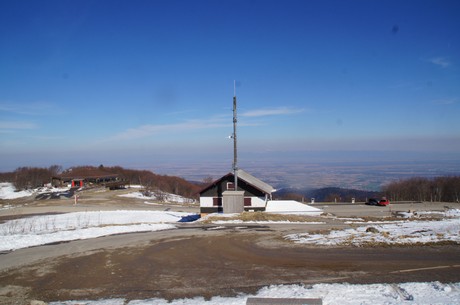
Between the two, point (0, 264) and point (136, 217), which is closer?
point (0, 264)

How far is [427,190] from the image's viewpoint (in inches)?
3337

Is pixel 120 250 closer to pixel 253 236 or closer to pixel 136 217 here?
pixel 253 236

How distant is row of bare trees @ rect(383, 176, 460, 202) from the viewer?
79.2 m

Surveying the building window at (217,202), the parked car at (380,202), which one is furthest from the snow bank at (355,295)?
the parked car at (380,202)

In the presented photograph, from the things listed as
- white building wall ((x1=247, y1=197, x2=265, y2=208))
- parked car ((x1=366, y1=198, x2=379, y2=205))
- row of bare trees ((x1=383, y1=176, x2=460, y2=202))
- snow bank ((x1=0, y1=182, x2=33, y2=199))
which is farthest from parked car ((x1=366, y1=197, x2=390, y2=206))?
snow bank ((x1=0, y1=182, x2=33, y2=199))

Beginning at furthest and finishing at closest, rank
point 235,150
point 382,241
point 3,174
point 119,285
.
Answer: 1. point 3,174
2. point 235,150
3. point 382,241
4. point 119,285

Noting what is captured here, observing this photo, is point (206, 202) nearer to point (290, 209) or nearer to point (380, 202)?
point (290, 209)

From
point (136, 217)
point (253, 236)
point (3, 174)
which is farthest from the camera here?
point (3, 174)

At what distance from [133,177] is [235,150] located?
8185 centimetres

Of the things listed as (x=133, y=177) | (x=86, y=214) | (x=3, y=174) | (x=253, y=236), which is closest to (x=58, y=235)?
(x=253, y=236)

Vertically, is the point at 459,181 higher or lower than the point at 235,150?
lower

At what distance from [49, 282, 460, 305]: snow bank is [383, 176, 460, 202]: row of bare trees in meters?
73.4

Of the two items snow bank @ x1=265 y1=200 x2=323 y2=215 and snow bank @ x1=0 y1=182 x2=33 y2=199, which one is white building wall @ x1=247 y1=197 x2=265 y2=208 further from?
snow bank @ x1=0 y1=182 x2=33 y2=199

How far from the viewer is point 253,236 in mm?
19312
